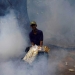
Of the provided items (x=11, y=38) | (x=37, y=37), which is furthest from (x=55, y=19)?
(x=37, y=37)

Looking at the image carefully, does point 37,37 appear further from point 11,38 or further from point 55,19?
point 55,19

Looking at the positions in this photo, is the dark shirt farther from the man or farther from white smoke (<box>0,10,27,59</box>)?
white smoke (<box>0,10,27,59</box>)

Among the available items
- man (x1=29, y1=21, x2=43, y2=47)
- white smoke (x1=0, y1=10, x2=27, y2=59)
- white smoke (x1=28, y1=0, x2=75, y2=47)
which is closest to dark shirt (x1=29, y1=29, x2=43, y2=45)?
man (x1=29, y1=21, x2=43, y2=47)

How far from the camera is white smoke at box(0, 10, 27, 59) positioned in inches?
372

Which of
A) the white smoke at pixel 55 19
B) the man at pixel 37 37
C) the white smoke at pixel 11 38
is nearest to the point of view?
the man at pixel 37 37

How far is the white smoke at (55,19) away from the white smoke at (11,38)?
2.84 feet

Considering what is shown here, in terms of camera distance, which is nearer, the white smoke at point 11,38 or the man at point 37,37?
the man at point 37,37

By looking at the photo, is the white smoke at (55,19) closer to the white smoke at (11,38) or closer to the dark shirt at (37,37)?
the white smoke at (11,38)

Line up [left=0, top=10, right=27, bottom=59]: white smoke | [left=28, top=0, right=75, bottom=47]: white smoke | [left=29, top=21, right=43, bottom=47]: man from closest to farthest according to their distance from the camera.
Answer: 1. [left=29, top=21, right=43, bottom=47]: man
2. [left=0, top=10, right=27, bottom=59]: white smoke
3. [left=28, top=0, right=75, bottom=47]: white smoke

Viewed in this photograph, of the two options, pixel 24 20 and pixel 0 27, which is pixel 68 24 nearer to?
pixel 24 20

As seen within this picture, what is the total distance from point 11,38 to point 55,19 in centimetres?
231

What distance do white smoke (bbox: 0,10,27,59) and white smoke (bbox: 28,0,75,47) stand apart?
866mm

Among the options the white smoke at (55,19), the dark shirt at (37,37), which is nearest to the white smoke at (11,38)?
the white smoke at (55,19)

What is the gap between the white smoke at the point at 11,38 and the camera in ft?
31.0
